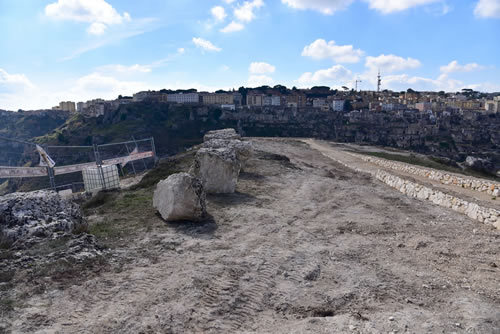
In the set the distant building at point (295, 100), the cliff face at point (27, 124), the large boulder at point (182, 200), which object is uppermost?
the distant building at point (295, 100)

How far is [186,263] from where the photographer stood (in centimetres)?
668

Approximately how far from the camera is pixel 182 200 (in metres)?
9.09

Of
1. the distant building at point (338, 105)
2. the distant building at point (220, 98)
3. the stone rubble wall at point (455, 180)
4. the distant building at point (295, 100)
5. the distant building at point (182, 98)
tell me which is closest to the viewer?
the stone rubble wall at point (455, 180)

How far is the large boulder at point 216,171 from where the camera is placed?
12.7m

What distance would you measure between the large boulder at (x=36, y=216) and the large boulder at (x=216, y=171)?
531 cm

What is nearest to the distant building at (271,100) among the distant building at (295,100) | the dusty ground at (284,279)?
the distant building at (295,100)

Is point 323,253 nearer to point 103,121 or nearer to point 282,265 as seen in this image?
point 282,265

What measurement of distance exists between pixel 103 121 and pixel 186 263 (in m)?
123

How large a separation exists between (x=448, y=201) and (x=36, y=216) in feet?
38.9

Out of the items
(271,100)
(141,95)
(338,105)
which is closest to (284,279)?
(338,105)

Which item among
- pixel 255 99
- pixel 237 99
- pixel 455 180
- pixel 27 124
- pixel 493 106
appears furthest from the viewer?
pixel 237 99

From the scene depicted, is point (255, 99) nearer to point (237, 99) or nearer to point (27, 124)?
point (237, 99)

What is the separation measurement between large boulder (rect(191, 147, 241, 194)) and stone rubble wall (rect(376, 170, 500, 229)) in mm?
7111

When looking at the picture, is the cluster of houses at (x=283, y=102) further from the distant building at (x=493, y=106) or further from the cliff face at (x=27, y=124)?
the cliff face at (x=27, y=124)
